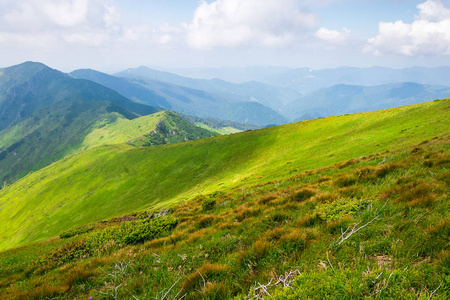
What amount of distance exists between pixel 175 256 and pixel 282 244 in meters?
3.22

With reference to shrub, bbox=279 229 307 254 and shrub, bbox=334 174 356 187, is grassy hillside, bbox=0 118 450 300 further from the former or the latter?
shrub, bbox=334 174 356 187

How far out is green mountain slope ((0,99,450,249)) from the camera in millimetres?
42934

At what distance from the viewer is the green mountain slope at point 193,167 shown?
42.9 meters

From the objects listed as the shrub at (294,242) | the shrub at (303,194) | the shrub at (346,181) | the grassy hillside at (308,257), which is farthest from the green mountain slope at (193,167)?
the shrub at (294,242)

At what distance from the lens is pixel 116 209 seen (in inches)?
3093

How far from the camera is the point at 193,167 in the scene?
3356 inches

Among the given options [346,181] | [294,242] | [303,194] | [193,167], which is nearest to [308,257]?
[294,242]

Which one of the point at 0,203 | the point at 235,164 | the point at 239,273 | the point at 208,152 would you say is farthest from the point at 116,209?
the point at 0,203

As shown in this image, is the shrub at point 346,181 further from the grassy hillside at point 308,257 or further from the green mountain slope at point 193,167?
the green mountain slope at point 193,167

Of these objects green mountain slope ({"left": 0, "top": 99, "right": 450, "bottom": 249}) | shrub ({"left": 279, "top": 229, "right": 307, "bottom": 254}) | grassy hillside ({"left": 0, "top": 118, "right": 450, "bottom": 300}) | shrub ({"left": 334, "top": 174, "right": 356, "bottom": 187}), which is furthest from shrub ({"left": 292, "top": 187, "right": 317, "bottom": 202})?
green mountain slope ({"left": 0, "top": 99, "right": 450, "bottom": 249})

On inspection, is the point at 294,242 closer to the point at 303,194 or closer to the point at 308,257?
the point at 308,257

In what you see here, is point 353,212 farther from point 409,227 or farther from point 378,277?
point 378,277

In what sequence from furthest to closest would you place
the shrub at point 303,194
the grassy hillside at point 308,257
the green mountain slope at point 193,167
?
1. the green mountain slope at point 193,167
2. the shrub at point 303,194
3. the grassy hillside at point 308,257

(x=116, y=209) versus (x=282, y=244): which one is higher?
(x=282, y=244)
